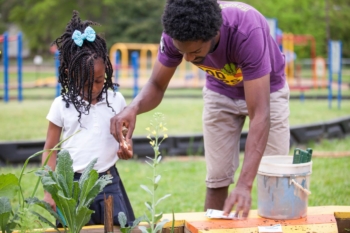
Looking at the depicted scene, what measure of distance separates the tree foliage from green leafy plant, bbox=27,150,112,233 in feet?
90.6

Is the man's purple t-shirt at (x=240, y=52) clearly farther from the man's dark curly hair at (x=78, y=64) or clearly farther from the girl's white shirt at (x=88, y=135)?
the girl's white shirt at (x=88, y=135)

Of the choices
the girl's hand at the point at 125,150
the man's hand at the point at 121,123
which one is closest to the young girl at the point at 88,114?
the man's hand at the point at 121,123

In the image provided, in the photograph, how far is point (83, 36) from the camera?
2.77 metres

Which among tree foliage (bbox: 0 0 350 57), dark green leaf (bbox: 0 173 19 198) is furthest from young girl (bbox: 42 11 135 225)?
tree foliage (bbox: 0 0 350 57)

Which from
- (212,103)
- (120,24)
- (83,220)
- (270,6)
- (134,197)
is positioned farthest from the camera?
(120,24)

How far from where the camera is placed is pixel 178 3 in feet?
8.07

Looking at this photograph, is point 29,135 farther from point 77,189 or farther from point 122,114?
point 77,189

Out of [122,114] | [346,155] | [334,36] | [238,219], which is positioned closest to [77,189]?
[122,114]

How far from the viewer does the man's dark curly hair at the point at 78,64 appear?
8.88 ft

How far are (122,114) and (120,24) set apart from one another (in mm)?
35176

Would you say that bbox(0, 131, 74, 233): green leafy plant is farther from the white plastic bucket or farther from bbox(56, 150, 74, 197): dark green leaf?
the white plastic bucket

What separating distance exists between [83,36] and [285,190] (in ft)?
4.19

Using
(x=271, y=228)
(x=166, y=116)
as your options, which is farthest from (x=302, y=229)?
(x=166, y=116)

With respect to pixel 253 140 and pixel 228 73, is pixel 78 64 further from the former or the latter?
pixel 253 140
